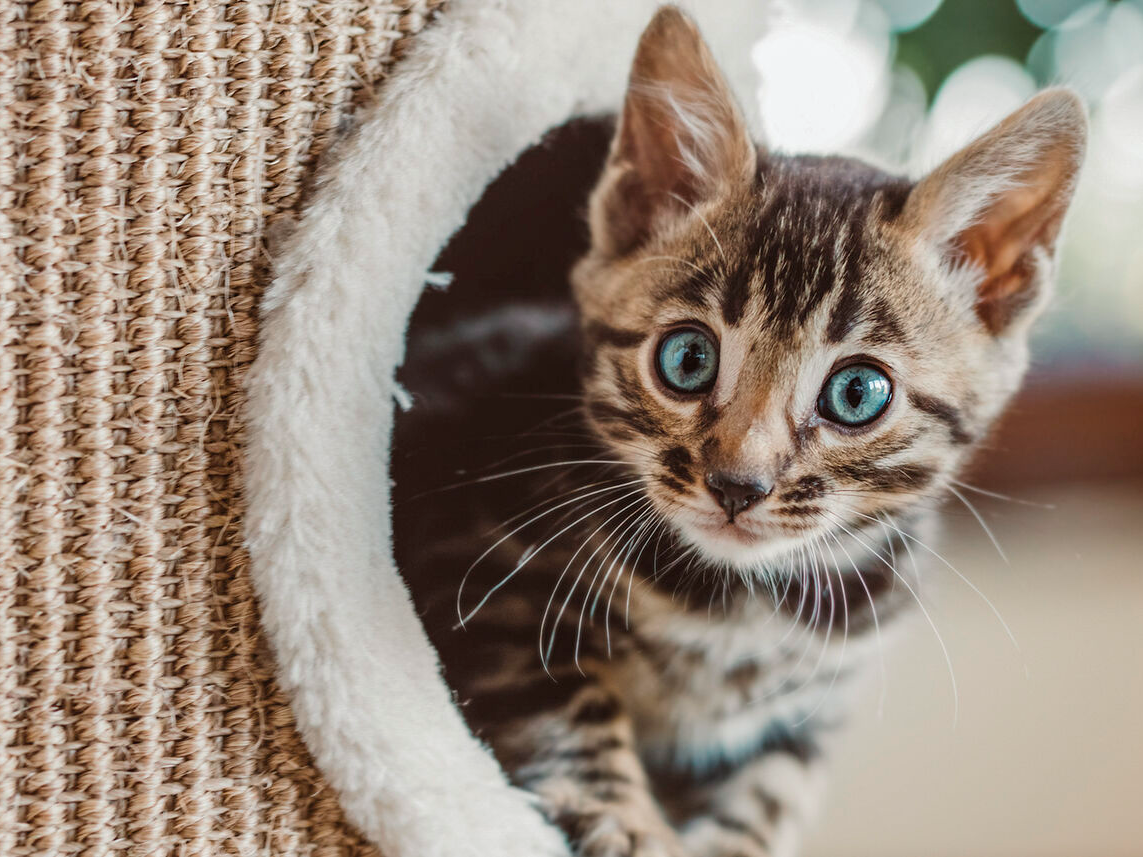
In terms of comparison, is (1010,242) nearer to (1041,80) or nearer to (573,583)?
(573,583)

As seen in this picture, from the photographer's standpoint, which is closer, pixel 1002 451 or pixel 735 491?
pixel 735 491

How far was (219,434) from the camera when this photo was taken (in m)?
0.75

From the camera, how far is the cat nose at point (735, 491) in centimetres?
78

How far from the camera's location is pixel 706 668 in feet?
3.30

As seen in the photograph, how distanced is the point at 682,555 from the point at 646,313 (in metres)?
0.25

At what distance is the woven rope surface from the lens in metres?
0.69

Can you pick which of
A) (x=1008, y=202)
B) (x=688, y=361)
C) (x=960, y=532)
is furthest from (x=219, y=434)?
(x=960, y=532)

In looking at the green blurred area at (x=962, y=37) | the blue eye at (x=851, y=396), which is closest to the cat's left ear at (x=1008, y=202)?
the blue eye at (x=851, y=396)

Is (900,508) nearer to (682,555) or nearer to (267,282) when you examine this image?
(682,555)

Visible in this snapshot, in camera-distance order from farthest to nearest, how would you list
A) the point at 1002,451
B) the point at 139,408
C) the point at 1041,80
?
the point at 1002,451 → the point at 1041,80 → the point at 139,408

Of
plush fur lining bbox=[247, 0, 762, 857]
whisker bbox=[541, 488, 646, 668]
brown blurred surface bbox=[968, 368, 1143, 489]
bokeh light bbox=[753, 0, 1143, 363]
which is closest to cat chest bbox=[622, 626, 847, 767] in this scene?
whisker bbox=[541, 488, 646, 668]

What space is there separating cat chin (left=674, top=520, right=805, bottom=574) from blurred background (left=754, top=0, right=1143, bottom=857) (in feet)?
1.03

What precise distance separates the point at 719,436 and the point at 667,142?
14.1 inches

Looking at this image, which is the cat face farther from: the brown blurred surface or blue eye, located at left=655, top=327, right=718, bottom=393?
the brown blurred surface
